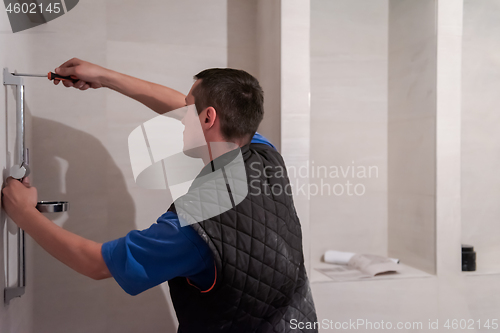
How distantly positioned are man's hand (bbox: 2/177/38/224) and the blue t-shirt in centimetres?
25

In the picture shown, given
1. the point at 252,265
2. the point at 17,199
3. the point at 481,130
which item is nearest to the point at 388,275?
the point at 481,130

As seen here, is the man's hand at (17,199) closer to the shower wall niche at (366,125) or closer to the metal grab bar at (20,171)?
the metal grab bar at (20,171)

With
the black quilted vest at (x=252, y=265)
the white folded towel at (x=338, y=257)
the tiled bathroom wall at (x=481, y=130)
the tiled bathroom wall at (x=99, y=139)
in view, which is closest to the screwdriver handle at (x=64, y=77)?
the tiled bathroom wall at (x=99, y=139)

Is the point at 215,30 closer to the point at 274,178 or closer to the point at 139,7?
the point at 139,7

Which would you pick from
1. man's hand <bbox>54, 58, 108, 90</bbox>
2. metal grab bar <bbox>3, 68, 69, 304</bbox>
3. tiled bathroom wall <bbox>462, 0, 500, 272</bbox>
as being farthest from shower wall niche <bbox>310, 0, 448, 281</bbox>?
metal grab bar <bbox>3, 68, 69, 304</bbox>

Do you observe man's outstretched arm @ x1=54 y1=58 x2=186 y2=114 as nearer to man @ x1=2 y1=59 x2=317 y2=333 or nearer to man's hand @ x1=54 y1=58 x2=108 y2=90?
man's hand @ x1=54 y1=58 x2=108 y2=90

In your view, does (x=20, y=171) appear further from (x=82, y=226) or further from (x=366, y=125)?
(x=366, y=125)

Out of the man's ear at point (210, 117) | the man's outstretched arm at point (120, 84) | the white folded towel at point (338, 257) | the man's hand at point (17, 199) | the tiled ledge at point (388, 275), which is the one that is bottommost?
the tiled ledge at point (388, 275)

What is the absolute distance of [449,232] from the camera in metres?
1.62

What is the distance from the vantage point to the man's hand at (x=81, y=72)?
1.07 metres

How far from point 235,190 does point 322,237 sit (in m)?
1.12

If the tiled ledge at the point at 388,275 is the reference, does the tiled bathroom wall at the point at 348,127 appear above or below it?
above

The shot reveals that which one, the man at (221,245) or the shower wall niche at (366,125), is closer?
the man at (221,245)

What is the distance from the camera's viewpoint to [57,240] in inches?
31.1
